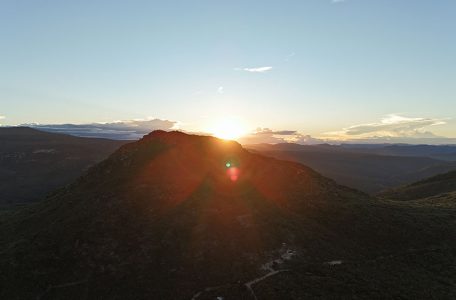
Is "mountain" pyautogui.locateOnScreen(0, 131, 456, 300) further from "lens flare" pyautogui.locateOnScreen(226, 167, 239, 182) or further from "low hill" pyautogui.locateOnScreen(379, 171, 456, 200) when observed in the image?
"low hill" pyautogui.locateOnScreen(379, 171, 456, 200)

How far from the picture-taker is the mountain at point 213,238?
42344mm

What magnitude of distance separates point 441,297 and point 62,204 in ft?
170

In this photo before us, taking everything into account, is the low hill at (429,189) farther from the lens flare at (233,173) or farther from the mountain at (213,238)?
the lens flare at (233,173)

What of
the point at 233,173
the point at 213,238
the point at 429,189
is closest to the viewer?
the point at 213,238

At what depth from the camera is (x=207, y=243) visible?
49.4 meters

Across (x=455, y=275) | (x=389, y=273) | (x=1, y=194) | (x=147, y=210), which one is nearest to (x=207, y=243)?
(x=147, y=210)

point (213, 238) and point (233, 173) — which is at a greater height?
point (233, 173)

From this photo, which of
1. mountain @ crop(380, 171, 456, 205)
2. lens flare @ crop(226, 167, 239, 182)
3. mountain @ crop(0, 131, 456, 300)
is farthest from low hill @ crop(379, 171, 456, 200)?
lens flare @ crop(226, 167, 239, 182)

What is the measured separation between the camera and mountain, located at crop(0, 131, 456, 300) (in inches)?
1667

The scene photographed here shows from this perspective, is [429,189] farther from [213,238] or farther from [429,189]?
[213,238]

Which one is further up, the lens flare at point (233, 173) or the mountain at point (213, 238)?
the lens flare at point (233, 173)

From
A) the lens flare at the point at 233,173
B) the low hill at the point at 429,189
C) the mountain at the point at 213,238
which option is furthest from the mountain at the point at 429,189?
the lens flare at the point at 233,173

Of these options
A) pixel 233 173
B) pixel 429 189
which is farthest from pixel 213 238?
pixel 429 189

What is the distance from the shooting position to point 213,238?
165 ft
